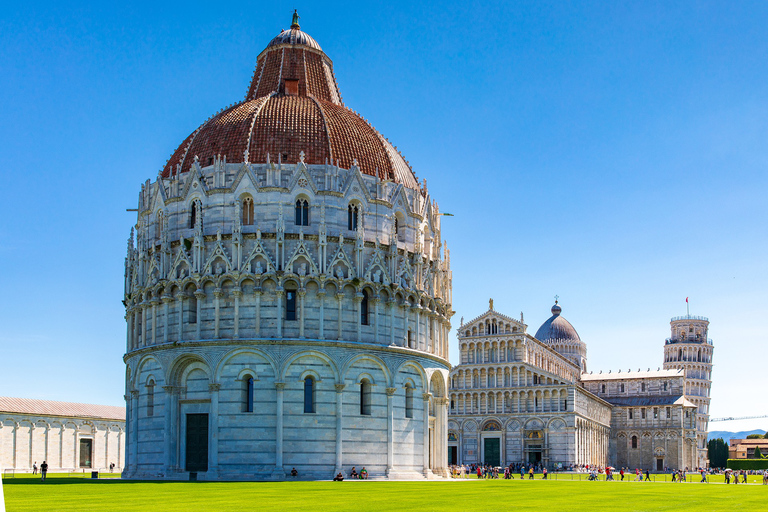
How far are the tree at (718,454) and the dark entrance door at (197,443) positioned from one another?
115906 millimetres

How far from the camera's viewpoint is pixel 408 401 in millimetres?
56469

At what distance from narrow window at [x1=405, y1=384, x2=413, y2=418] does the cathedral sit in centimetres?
5800

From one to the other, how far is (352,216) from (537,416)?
210 ft

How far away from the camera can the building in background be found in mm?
80750

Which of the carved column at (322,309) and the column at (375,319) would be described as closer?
the carved column at (322,309)

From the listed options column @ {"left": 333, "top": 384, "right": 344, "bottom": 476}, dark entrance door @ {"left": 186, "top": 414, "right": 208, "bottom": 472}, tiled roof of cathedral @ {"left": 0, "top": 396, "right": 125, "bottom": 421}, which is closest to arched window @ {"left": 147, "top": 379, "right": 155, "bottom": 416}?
dark entrance door @ {"left": 186, "top": 414, "right": 208, "bottom": 472}

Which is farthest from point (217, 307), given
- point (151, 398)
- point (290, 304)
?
point (151, 398)

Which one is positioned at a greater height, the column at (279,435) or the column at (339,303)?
the column at (339,303)

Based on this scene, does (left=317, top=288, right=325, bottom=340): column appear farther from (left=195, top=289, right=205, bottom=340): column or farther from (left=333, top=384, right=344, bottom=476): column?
(left=195, top=289, right=205, bottom=340): column

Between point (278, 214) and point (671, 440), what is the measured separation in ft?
326

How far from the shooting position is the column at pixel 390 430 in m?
53.8

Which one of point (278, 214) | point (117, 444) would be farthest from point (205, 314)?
point (117, 444)

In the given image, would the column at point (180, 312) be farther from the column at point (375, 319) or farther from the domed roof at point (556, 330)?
the domed roof at point (556, 330)

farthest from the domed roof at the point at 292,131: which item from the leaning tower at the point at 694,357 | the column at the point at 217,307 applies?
the leaning tower at the point at 694,357
